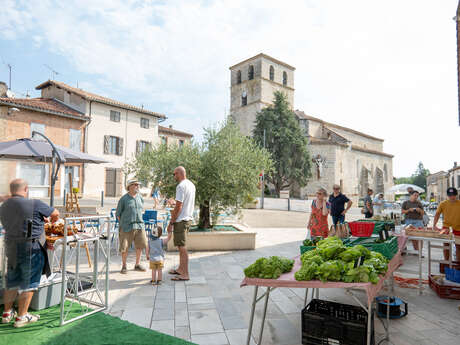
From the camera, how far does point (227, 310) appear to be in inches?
146

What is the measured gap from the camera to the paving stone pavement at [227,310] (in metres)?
3.03

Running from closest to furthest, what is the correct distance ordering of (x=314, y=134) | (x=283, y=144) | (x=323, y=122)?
1. (x=283, y=144)
2. (x=314, y=134)
3. (x=323, y=122)

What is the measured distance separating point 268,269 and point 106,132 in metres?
24.4

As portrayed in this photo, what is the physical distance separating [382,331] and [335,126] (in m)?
43.2

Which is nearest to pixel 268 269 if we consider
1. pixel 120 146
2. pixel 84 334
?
pixel 84 334

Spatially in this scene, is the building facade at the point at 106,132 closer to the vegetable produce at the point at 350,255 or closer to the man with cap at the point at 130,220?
the man with cap at the point at 130,220

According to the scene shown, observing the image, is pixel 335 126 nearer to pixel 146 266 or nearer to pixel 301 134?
pixel 301 134

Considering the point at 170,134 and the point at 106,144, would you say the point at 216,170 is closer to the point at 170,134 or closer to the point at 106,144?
the point at 106,144

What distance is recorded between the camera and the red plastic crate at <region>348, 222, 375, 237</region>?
13.5ft

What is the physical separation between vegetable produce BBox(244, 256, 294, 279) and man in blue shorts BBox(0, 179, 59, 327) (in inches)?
90.1

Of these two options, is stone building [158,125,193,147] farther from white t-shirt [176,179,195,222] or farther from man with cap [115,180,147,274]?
white t-shirt [176,179,195,222]

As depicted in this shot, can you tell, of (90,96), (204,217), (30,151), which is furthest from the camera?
(90,96)

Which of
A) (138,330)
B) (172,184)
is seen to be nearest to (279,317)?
(138,330)

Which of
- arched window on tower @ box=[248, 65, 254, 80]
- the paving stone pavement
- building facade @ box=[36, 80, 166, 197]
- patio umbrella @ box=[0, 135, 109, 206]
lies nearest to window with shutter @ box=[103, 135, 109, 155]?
building facade @ box=[36, 80, 166, 197]
